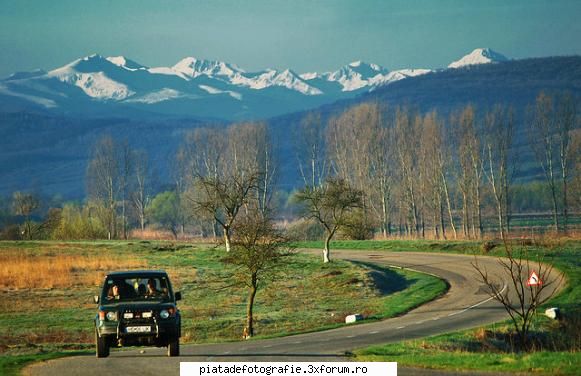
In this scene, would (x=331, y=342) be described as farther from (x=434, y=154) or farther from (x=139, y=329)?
(x=434, y=154)

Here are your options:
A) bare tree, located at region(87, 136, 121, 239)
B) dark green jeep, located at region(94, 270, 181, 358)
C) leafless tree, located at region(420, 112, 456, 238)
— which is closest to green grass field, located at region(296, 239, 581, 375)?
dark green jeep, located at region(94, 270, 181, 358)

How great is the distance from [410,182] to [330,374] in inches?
3681

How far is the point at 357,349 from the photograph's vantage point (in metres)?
30.9

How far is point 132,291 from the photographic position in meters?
27.0

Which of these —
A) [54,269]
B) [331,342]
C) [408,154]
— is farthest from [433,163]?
[331,342]

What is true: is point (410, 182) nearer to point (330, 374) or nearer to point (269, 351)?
point (269, 351)

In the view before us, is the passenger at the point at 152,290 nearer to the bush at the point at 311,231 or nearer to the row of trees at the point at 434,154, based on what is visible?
the row of trees at the point at 434,154

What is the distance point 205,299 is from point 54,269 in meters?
16.5

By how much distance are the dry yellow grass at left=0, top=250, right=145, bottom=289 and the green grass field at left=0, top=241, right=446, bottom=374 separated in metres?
0.11

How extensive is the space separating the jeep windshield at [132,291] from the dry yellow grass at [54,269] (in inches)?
1479

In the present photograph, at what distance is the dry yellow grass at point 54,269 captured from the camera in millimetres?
64250

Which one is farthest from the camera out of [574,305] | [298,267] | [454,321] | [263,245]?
[298,267]

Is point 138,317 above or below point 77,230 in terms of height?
below

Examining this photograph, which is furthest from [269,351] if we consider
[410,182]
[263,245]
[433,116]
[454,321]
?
[433,116]
